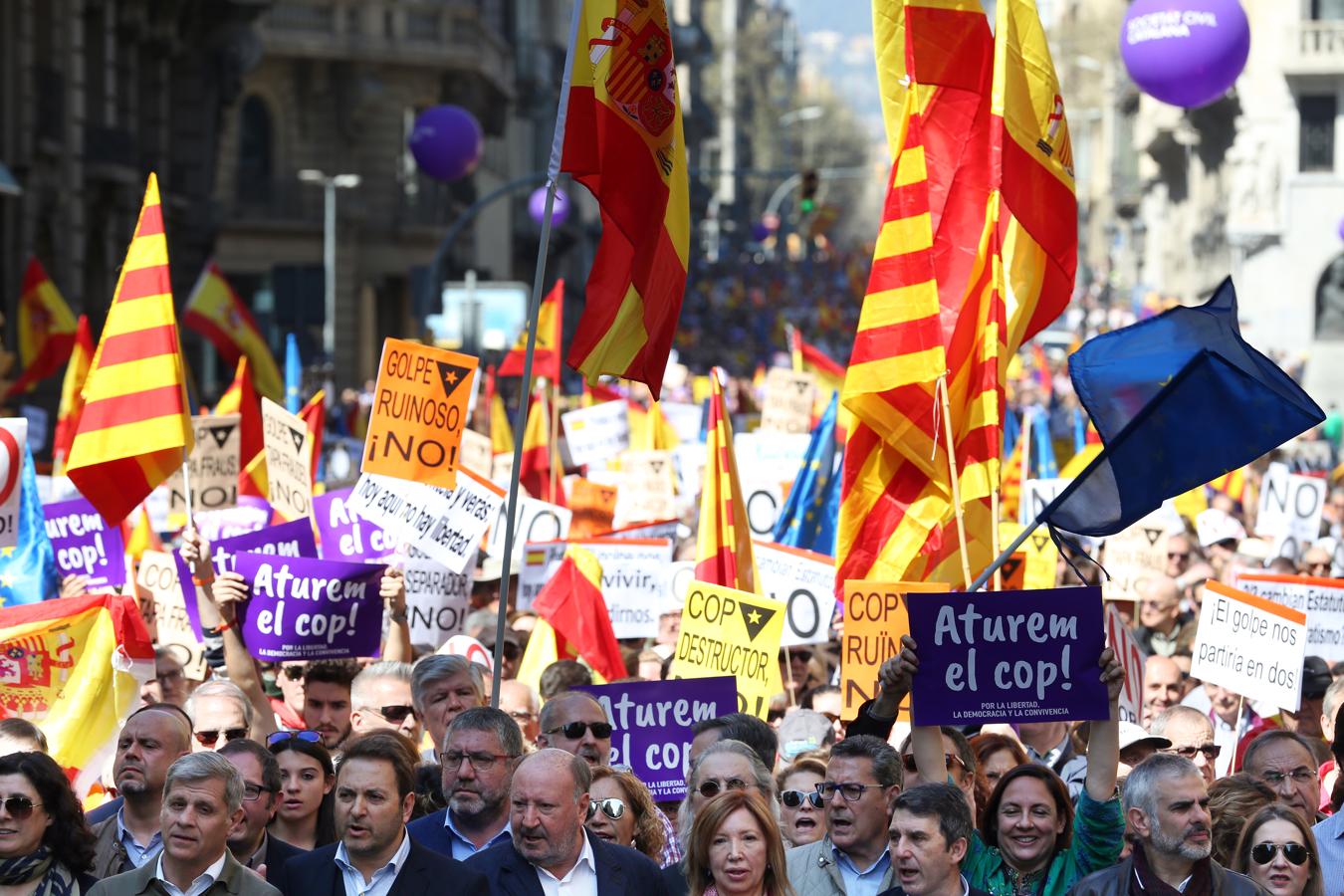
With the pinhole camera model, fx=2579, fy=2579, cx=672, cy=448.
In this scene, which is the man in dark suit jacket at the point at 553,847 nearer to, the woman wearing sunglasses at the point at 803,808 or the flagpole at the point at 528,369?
the woman wearing sunglasses at the point at 803,808

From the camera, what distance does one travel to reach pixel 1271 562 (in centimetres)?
1323

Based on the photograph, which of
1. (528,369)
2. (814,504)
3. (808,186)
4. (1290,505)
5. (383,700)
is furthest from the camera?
(808,186)

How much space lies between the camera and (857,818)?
6727 millimetres

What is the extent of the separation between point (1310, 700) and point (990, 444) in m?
1.75

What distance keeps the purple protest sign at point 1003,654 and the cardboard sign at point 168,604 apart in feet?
13.8

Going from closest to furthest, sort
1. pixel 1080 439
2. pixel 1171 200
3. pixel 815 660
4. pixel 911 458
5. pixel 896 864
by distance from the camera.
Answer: pixel 896 864 < pixel 911 458 < pixel 815 660 < pixel 1080 439 < pixel 1171 200

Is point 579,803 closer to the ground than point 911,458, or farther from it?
closer to the ground

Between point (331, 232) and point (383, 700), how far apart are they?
3630 centimetres

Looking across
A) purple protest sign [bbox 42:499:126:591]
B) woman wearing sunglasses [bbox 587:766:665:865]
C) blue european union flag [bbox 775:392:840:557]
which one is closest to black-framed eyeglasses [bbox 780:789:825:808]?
woman wearing sunglasses [bbox 587:766:665:865]

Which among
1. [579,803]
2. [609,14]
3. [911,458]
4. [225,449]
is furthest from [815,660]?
[579,803]

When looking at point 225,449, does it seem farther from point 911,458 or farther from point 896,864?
point 896,864

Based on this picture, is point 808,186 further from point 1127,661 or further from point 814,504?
point 1127,661

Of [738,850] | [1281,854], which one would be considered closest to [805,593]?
[1281,854]

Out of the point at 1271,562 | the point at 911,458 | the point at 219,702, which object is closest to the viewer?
the point at 219,702
